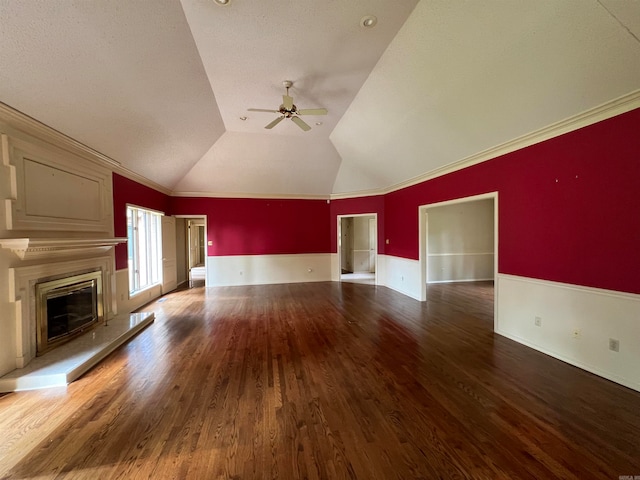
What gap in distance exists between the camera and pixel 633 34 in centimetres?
193

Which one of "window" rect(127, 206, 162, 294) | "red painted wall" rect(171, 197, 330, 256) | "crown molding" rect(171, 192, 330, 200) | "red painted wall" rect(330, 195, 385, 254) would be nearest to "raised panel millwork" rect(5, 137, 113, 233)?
"window" rect(127, 206, 162, 294)

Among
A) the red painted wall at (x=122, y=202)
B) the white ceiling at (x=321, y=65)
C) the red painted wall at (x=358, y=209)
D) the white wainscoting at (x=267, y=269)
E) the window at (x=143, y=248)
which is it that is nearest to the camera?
the white ceiling at (x=321, y=65)

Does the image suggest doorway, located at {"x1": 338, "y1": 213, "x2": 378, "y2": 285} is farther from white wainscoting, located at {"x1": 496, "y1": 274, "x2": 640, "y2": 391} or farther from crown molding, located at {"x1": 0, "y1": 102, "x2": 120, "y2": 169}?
crown molding, located at {"x1": 0, "y1": 102, "x2": 120, "y2": 169}

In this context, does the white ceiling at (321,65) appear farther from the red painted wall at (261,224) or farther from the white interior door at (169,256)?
the red painted wall at (261,224)

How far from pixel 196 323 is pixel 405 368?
333 centimetres

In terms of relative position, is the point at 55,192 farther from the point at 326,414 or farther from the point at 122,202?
the point at 326,414

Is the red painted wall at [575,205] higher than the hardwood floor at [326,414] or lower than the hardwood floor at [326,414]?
higher

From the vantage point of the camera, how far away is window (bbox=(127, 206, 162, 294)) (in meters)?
5.05

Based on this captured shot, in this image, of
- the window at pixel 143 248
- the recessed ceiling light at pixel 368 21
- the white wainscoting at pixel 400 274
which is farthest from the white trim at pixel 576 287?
the window at pixel 143 248

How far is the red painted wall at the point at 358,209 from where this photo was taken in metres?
7.17

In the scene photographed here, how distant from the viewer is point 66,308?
3160 millimetres

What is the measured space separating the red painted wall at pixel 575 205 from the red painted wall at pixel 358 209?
3261 mm

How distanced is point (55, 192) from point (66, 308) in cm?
144

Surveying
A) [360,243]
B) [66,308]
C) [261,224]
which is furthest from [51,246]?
[360,243]
